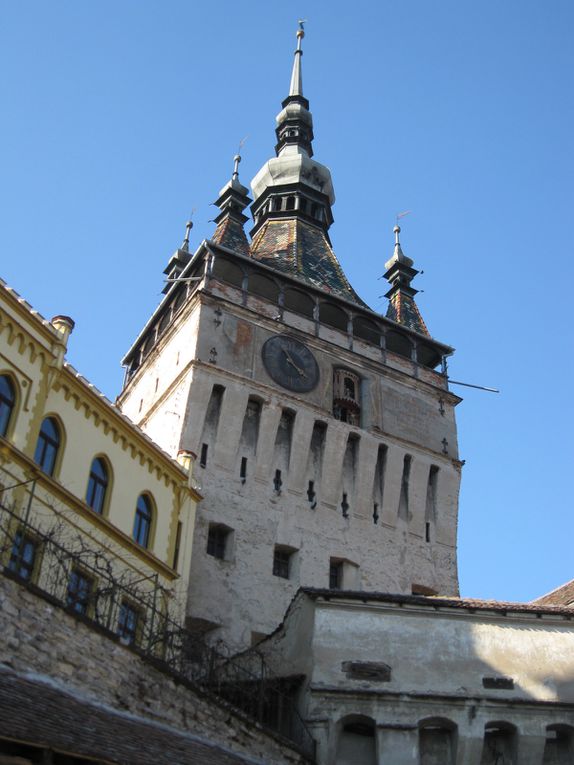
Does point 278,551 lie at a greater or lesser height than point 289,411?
lesser

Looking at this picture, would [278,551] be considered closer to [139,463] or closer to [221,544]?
[221,544]

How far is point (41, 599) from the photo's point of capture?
576 inches

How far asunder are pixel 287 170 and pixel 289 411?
59.1 feet

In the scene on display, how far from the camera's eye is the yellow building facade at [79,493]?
18328 mm

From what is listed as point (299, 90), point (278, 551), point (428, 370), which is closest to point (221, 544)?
point (278, 551)

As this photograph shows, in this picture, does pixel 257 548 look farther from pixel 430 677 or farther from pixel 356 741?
pixel 356 741

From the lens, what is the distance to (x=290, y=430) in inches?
1244

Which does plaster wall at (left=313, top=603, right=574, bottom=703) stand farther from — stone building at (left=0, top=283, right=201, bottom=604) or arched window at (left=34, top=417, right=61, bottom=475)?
arched window at (left=34, top=417, right=61, bottom=475)

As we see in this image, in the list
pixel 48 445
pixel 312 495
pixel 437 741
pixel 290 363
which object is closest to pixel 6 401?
pixel 48 445

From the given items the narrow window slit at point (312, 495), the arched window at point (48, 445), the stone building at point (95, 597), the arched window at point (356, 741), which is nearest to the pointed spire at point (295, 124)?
the narrow window slit at point (312, 495)

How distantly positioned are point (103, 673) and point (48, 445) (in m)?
6.26

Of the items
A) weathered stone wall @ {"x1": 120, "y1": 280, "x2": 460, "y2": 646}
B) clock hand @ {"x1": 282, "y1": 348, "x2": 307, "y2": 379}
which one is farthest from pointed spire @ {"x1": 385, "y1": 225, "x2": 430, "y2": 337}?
clock hand @ {"x1": 282, "y1": 348, "x2": 307, "y2": 379}

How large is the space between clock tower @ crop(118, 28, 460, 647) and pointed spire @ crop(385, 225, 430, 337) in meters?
0.55

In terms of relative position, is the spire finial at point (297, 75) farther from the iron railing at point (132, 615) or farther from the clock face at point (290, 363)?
the iron railing at point (132, 615)
